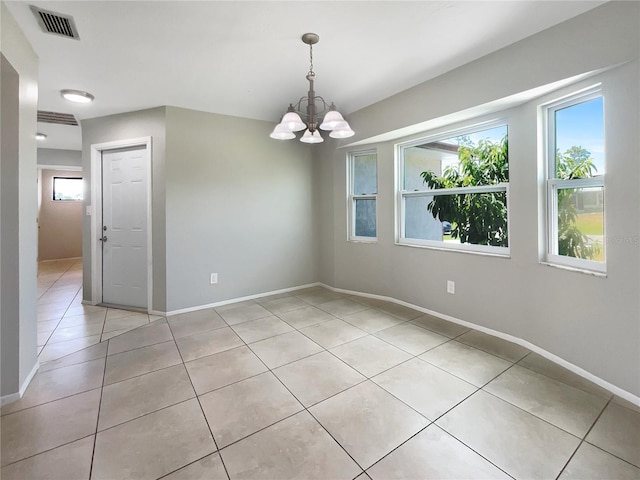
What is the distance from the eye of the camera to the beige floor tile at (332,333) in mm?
2662

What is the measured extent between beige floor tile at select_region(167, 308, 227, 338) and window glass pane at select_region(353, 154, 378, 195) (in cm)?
248

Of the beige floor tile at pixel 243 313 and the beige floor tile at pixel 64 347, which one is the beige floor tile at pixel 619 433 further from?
the beige floor tile at pixel 64 347

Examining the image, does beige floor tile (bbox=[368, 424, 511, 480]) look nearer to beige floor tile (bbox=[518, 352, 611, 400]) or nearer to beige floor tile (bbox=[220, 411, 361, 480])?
beige floor tile (bbox=[220, 411, 361, 480])

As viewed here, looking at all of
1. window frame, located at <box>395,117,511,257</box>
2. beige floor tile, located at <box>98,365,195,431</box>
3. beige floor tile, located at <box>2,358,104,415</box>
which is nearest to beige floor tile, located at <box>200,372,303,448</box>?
beige floor tile, located at <box>98,365,195,431</box>

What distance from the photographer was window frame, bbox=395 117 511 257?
8.86 ft

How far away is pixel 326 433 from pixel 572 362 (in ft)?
6.34

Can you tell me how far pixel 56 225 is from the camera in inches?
273

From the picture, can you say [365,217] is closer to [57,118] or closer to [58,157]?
[57,118]

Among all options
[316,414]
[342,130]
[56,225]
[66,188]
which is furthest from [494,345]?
[66,188]

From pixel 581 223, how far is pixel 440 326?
58.4 inches

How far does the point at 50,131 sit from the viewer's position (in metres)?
4.52

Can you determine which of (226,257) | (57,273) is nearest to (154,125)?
(226,257)

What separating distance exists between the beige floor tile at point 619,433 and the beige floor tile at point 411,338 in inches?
43.0

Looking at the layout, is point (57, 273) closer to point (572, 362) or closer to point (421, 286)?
point (421, 286)
